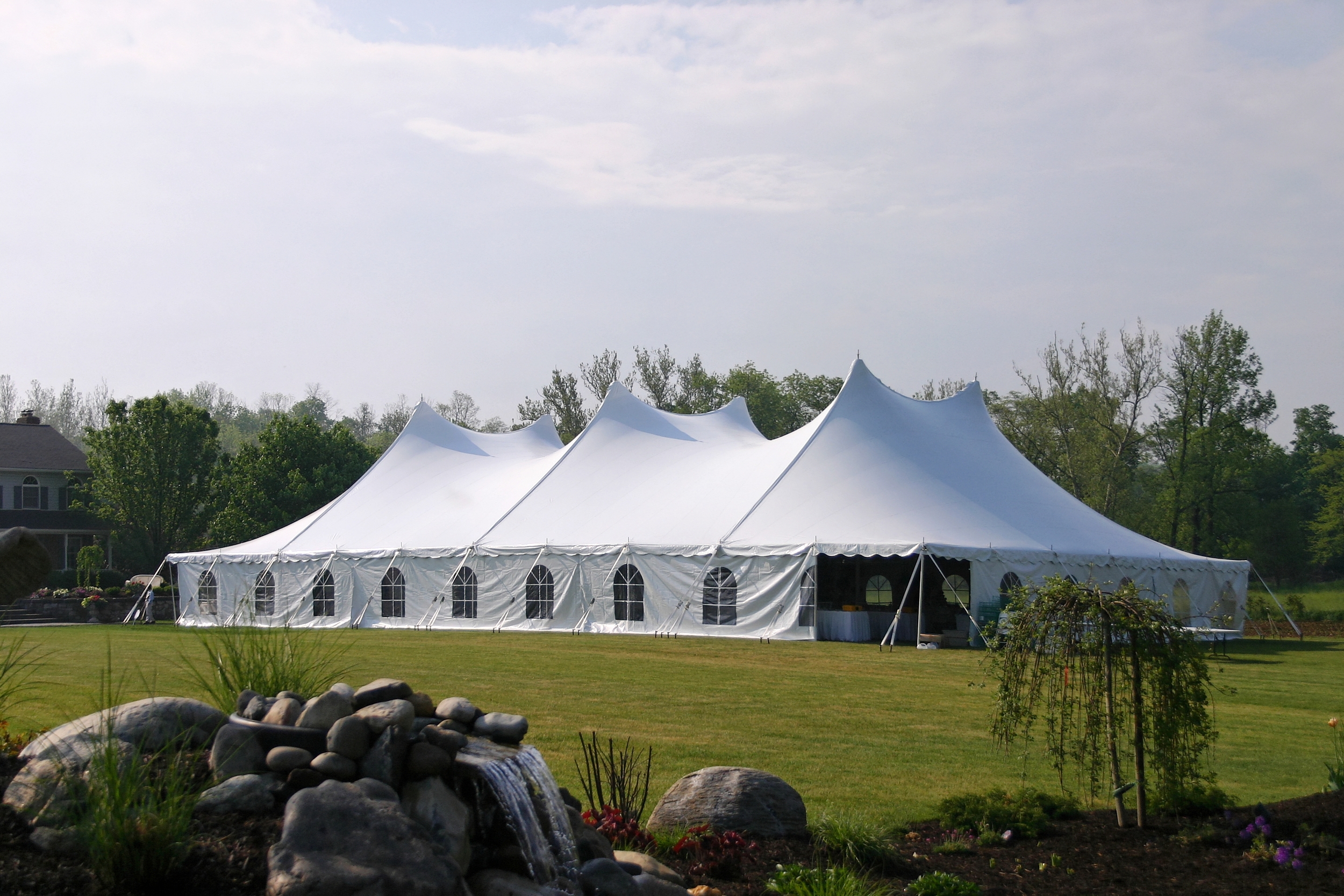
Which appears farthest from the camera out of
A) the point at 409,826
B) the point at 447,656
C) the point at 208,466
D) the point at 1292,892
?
the point at 208,466

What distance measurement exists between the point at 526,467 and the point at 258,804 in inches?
1017

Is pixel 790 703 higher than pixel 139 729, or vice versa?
pixel 139 729

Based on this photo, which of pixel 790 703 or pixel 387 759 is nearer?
pixel 387 759

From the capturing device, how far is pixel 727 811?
6625 millimetres

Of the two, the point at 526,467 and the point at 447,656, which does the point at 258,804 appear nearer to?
the point at 447,656

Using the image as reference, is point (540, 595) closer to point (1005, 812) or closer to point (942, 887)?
point (1005, 812)

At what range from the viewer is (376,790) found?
16.5 ft

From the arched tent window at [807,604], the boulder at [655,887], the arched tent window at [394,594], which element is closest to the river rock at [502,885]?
the boulder at [655,887]

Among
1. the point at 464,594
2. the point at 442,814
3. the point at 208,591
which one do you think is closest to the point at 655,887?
the point at 442,814

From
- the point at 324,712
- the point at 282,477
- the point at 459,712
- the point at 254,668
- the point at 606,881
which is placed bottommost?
the point at 606,881

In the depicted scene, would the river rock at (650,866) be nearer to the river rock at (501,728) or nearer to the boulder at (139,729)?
the river rock at (501,728)

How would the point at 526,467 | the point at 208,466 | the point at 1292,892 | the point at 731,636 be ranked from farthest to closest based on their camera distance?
1. the point at 208,466
2. the point at 526,467
3. the point at 731,636
4. the point at 1292,892

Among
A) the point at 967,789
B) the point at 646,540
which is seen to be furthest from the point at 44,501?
the point at 967,789

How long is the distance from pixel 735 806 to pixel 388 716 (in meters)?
2.28
